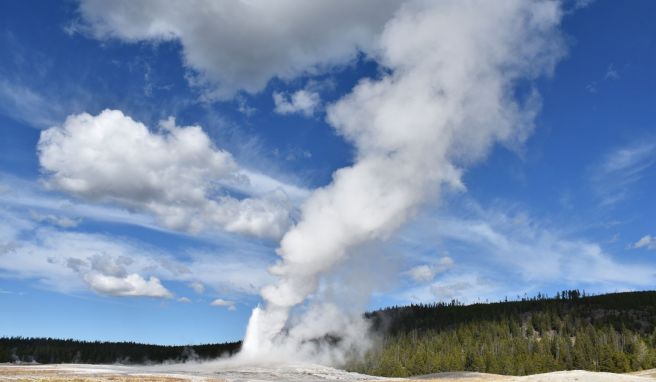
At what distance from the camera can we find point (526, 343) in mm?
142125

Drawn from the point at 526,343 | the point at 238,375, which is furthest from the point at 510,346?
the point at 238,375

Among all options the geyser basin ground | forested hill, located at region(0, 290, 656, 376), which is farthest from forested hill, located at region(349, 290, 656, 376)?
the geyser basin ground

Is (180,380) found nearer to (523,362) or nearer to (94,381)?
(94,381)

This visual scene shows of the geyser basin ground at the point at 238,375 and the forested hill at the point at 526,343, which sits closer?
the geyser basin ground at the point at 238,375

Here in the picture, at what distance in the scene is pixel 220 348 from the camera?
192 meters

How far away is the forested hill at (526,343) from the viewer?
119 m

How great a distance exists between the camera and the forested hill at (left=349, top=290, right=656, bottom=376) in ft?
391

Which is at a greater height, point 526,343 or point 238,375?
point 526,343

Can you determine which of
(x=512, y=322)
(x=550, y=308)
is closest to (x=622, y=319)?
(x=550, y=308)

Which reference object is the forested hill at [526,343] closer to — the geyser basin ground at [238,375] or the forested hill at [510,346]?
the forested hill at [510,346]

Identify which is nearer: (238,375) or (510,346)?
(238,375)

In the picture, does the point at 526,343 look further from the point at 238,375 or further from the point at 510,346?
the point at 238,375

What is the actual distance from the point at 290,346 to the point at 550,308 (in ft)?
381

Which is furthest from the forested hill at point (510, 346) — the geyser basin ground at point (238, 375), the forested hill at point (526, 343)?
the geyser basin ground at point (238, 375)
